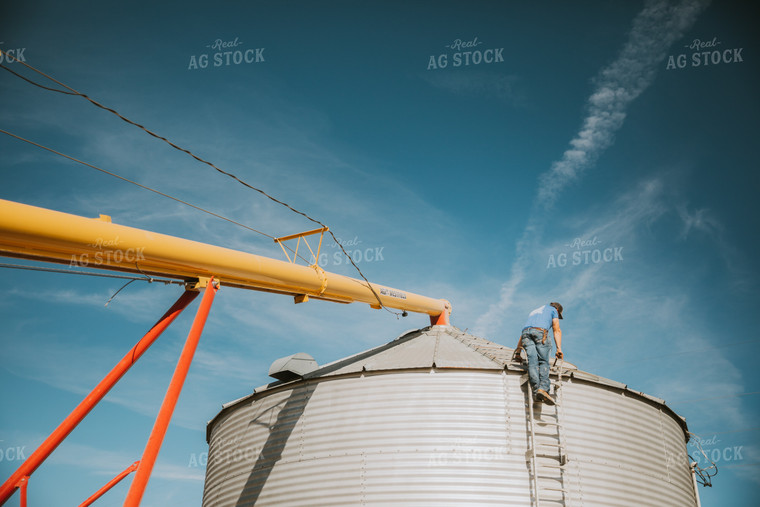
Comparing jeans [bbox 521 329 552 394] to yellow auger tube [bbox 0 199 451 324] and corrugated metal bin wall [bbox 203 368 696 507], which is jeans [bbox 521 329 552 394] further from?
yellow auger tube [bbox 0 199 451 324]

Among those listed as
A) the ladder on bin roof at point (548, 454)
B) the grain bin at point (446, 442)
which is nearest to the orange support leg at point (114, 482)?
the grain bin at point (446, 442)

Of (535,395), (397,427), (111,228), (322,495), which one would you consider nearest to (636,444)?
(535,395)

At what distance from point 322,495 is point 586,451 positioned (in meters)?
6.15

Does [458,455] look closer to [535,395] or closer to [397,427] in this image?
[397,427]

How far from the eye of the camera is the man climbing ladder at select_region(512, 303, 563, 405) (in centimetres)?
1247

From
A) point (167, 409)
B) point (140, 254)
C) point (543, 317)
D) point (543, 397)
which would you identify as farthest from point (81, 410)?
Answer: point (543, 317)

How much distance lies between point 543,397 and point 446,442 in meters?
2.45

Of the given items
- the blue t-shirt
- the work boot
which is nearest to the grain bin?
the work boot

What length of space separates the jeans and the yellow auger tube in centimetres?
536

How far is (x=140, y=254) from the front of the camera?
1014 centimetres

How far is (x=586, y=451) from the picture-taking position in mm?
12477

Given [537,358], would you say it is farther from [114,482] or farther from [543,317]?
[114,482]

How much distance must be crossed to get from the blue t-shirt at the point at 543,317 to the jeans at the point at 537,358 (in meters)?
0.25

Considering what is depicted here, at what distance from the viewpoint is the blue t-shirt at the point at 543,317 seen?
12930mm
